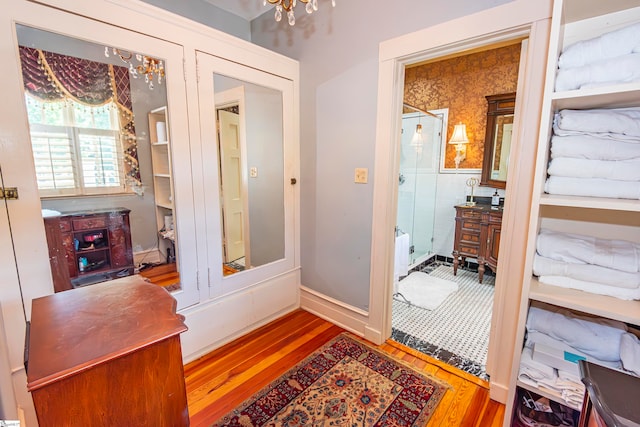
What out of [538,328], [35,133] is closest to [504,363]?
[538,328]

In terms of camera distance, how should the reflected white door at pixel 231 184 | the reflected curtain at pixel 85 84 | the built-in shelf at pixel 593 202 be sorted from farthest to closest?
the reflected white door at pixel 231 184 → the reflected curtain at pixel 85 84 → the built-in shelf at pixel 593 202

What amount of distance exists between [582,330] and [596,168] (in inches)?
27.6

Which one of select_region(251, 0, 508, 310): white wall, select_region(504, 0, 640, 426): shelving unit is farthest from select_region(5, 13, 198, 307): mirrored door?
select_region(504, 0, 640, 426): shelving unit

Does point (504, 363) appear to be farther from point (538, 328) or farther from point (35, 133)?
point (35, 133)

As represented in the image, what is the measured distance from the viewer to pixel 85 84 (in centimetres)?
143

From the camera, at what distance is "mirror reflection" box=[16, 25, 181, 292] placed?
1322 mm

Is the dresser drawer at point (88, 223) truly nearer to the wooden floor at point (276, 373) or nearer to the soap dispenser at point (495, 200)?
the wooden floor at point (276, 373)

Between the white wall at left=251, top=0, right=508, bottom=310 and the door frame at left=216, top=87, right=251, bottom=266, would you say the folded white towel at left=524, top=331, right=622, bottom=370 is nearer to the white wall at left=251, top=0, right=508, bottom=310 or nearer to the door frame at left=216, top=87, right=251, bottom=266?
the white wall at left=251, top=0, right=508, bottom=310

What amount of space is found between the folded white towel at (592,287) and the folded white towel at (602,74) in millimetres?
768

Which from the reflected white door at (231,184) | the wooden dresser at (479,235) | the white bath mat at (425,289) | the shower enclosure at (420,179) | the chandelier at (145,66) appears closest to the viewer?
the chandelier at (145,66)

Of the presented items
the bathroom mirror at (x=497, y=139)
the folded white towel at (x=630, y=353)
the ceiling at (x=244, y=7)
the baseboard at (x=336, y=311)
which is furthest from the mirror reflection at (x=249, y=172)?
the bathroom mirror at (x=497, y=139)

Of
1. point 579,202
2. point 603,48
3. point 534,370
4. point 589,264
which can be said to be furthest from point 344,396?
point 603,48

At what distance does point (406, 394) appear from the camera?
5.39 feet

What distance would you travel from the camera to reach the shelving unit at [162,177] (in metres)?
1.66
